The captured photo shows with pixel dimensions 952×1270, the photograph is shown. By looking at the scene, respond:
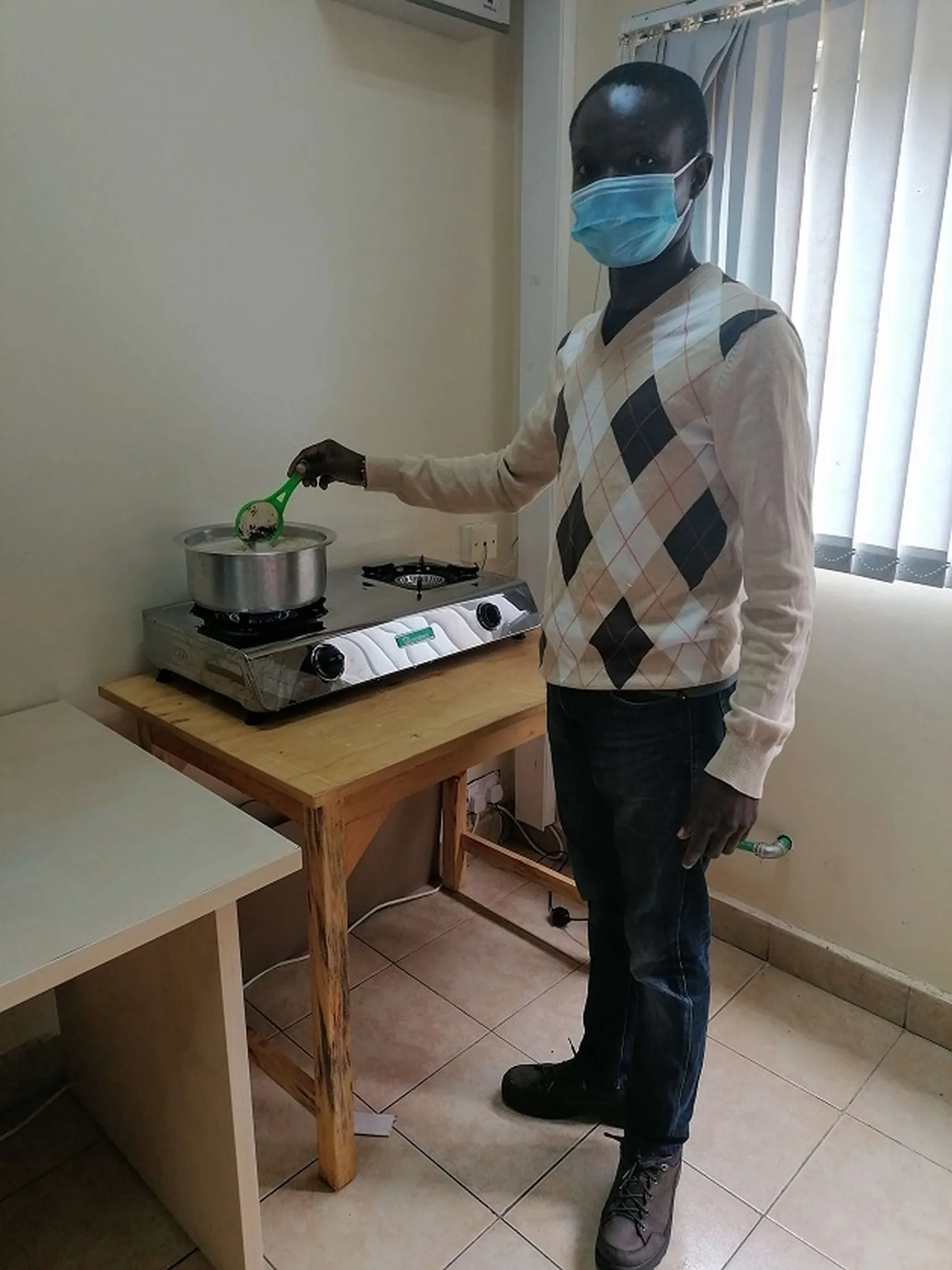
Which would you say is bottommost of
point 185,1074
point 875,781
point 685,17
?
point 185,1074

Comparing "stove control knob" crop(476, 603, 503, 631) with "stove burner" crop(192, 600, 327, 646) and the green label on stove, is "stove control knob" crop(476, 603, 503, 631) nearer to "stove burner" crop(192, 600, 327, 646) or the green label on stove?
the green label on stove

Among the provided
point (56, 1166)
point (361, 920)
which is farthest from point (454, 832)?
point (56, 1166)

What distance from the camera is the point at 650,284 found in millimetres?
1160

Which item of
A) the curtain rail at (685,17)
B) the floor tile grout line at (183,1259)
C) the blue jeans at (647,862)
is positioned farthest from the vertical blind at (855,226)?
the floor tile grout line at (183,1259)

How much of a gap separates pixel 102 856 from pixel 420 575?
3.11 feet

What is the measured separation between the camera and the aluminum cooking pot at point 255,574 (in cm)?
142

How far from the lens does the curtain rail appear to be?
158 centimetres

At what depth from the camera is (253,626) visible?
1.48 m

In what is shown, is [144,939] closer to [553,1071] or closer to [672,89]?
[553,1071]

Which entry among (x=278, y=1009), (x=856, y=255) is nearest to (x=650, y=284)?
(x=856, y=255)

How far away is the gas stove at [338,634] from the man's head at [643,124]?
79 centimetres

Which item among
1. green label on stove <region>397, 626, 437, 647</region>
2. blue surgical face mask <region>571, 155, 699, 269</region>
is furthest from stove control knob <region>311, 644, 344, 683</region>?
blue surgical face mask <region>571, 155, 699, 269</region>

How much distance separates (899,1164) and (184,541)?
63.5 inches

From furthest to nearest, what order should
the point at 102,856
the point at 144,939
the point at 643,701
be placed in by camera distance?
the point at 643,701
the point at 102,856
the point at 144,939
